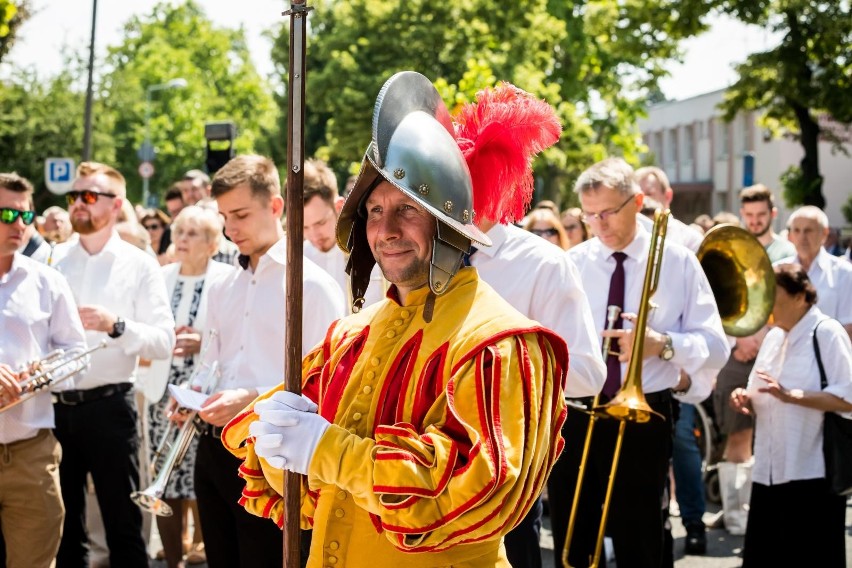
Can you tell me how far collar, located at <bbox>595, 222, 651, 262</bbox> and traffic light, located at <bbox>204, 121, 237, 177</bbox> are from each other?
23.3 feet

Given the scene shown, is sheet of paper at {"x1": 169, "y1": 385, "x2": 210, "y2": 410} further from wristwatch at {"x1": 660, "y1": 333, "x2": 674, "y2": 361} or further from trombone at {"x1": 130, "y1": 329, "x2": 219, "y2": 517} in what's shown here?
wristwatch at {"x1": 660, "y1": 333, "x2": 674, "y2": 361}

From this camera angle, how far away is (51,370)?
5.28 metres

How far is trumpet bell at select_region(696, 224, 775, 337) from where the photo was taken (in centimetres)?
653

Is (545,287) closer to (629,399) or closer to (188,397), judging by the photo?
(629,399)

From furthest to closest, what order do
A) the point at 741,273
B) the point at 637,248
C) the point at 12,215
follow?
the point at 741,273, the point at 637,248, the point at 12,215

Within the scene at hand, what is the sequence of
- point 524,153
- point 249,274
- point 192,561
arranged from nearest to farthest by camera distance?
point 524,153
point 249,274
point 192,561

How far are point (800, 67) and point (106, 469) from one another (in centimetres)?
2303

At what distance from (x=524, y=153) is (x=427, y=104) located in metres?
0.36

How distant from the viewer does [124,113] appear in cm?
5312

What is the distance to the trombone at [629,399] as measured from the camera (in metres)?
5.44

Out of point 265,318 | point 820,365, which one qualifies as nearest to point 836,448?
point 820,365

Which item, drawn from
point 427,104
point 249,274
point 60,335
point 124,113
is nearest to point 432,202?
point 427,104

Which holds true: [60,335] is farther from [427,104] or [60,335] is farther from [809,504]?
[809,504]

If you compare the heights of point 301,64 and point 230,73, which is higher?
point 230,73
